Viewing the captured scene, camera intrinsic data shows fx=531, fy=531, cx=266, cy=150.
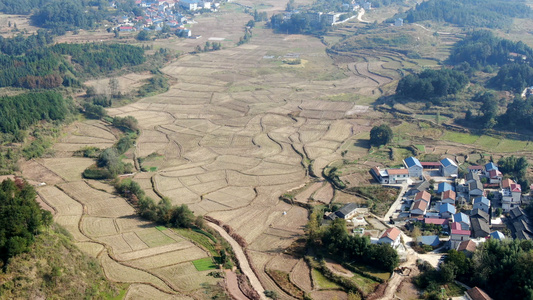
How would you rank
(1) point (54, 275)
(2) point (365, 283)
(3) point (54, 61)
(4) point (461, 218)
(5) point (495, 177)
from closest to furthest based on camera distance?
1. (1) point (54, 275)
2. (2) point (365, 283)
3. (4) point (461, 218)
4. (5) point (495, 177)
5. (3) point (54, 61)

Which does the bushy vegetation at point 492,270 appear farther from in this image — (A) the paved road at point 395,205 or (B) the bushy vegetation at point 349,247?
(A) the paved road at point 395,205

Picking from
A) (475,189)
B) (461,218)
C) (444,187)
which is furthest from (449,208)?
(475,189)

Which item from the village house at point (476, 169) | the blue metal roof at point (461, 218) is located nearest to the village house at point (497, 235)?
the blue metal roof at point (461, 218)

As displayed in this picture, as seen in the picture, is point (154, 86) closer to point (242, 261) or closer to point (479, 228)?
point (242, 261)

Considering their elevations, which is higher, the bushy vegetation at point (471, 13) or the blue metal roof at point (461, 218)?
the bushy vegetation at point (471, 13)

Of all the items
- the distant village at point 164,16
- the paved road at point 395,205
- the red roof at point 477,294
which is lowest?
the paved road at point 395,205

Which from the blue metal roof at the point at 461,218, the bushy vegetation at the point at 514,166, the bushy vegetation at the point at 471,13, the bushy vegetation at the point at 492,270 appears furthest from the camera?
the bushy vegetation at the point at 471,13

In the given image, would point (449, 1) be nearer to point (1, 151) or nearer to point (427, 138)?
point (427, 138)

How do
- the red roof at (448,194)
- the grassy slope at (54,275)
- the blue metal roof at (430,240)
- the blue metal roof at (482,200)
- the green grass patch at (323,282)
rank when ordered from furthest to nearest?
1. the red roof at (448,194)
2. the blue metal roof at (482,200)
3. the blue metal roof at (430,240)
4. the green grass patch at (323,282)
5. the grassy slope at (54,275)
